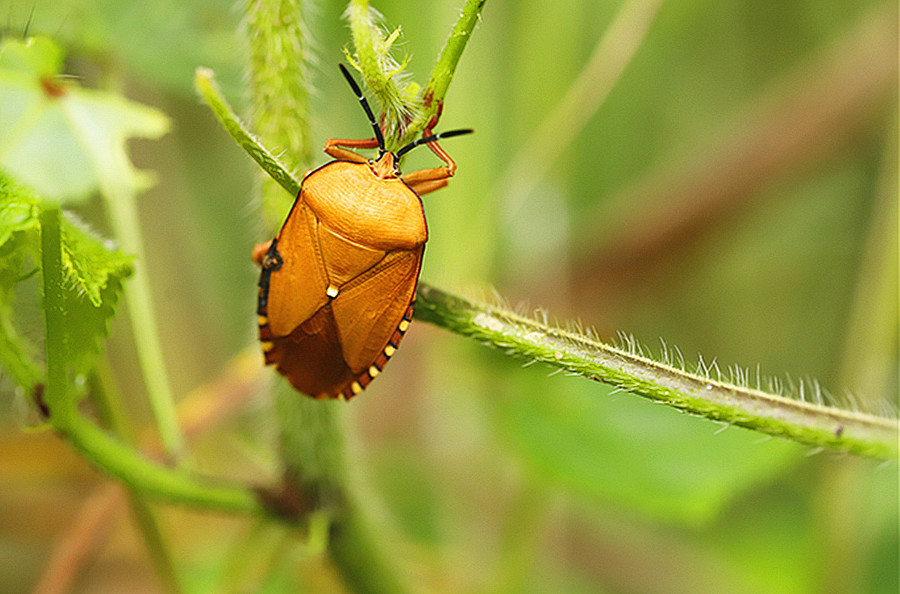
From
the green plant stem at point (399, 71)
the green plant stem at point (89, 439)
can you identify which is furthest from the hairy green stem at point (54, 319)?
the green plant stem at point (399, 71)

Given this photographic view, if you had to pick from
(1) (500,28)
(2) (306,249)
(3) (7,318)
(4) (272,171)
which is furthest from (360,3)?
(1) (500,28)

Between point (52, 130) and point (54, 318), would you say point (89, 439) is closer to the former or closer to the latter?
point (54, 318)

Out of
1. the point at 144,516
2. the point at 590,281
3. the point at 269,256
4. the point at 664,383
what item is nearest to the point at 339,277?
the point at 269,256

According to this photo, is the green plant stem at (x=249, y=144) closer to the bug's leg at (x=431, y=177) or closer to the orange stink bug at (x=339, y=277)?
the orange stink bug at (x=339, y=277)

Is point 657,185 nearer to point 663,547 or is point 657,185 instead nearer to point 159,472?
point 663,547

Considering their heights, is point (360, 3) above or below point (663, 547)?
above

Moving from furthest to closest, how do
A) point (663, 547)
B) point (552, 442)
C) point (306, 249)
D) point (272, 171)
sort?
point (663, 547) → point (552, 442) → point (306, 249) → point (272, 171)

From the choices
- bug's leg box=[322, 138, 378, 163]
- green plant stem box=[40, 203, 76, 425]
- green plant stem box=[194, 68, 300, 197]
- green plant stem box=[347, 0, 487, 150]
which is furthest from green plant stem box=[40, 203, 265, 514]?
bug's leg box=[322, 138, 378, 163]
